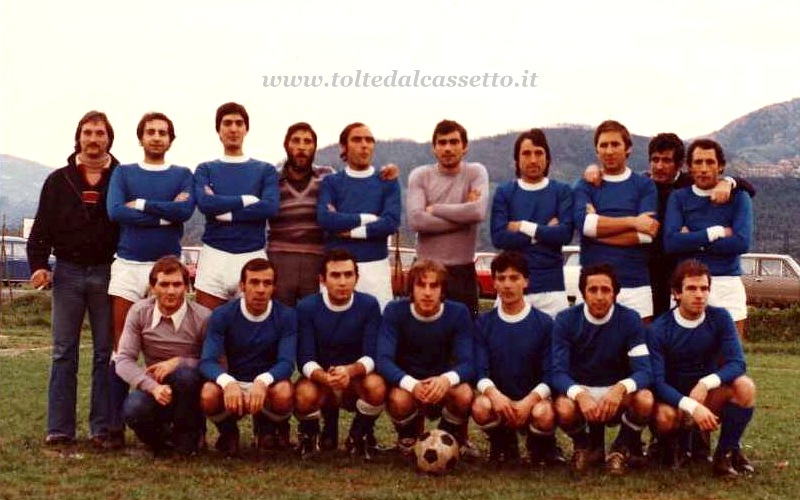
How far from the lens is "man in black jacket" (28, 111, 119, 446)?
6703 millimetres

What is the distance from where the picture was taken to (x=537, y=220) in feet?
21.7

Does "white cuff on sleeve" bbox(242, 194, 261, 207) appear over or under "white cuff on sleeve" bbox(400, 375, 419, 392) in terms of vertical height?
over

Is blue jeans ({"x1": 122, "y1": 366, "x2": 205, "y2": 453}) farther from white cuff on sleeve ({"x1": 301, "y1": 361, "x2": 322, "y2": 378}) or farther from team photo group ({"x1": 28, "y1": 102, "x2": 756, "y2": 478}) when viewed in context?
white cuff on sleeve ({"x1": 301, "y1": 361, "x2": 322, "y2": 378})

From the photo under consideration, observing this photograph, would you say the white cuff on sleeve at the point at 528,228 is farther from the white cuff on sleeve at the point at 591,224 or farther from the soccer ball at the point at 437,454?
the soccer ball at the point at 437,454

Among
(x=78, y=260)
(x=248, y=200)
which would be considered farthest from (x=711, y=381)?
(x=78, y=260)

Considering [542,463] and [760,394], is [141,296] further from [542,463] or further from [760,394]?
[760,394]

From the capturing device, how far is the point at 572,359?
6.18 m

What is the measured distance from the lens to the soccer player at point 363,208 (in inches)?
263

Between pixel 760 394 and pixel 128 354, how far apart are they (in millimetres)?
8028

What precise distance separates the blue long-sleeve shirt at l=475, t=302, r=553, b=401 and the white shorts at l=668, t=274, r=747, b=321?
36.4 inches

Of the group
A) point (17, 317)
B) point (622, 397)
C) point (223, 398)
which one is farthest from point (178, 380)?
point (17, 317)

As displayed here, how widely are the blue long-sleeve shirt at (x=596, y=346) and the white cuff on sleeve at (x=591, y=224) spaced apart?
543mm

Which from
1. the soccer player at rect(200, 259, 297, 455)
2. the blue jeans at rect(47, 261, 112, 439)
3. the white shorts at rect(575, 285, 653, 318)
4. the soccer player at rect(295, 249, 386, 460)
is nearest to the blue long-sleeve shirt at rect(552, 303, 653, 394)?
the white shorts at rect(575, 285, 653, 318)

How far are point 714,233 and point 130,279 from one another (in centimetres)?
371
